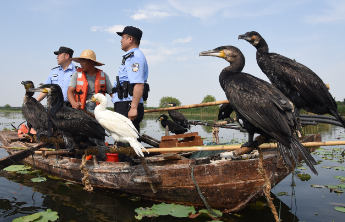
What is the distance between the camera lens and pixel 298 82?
3.81m

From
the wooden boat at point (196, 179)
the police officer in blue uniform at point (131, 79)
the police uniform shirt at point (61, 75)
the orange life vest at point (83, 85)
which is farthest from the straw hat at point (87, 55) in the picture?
the wooden boat at point (196, 179)

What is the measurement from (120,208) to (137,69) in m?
2.24

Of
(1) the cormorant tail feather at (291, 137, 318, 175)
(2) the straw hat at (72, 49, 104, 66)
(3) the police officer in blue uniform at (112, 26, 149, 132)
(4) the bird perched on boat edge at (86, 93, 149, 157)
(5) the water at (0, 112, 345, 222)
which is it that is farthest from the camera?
(2) the straw hat at (72, 49, 104, 66)

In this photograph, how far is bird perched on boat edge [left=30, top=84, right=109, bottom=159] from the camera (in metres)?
3.77

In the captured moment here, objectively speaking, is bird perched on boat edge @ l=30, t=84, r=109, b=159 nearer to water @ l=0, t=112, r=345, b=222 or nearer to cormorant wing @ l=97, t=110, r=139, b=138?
cormorant wing @ l=97, t=110, r=139, b=138

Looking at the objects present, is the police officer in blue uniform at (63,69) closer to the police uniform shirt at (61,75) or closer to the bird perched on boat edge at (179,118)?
the police uniform shirt at (61,75)

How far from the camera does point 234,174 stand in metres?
3.11

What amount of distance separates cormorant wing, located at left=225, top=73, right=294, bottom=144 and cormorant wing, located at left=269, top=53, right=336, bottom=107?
1.40 metres

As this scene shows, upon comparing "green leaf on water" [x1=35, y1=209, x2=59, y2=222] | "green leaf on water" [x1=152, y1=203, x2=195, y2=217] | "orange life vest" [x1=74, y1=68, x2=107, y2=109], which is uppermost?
"orange life vest" [x1=74, y1=68, x2=107, y2=109]

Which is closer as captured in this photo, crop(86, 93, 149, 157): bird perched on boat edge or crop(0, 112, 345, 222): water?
crop(86, 93, 149, 157): bird perched on boat edge

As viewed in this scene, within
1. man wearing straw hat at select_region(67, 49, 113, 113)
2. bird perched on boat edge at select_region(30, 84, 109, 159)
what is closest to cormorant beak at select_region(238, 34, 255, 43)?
man wearing straw hat at select_region(67, 49, 113, 113)

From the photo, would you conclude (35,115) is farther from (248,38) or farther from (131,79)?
(248,38)

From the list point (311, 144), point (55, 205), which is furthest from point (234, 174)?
point (55, 205)

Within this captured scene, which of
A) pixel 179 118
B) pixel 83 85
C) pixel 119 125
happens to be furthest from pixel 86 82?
pixel 179 118
